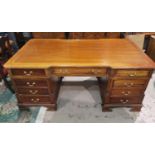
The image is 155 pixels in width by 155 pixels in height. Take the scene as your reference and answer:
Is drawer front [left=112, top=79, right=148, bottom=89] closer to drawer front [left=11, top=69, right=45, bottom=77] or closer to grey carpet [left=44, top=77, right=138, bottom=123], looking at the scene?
grey carpet [left=44, top=77, right=138, bottom=123]

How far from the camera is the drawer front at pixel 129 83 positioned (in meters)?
1.69

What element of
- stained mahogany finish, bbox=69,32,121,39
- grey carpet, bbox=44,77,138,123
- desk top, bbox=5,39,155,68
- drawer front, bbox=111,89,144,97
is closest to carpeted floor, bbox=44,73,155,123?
grey carpet, bbox=44,77,138,123

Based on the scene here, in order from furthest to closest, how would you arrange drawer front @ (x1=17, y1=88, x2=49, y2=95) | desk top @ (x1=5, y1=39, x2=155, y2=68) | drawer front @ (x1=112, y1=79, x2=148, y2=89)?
drawer front @ (x1=17, y1=88, x2=49, y2=95), drawer front @ (x1=112, y1=79, x2=148, y2=89), desk top @ (x1=5, y1=39, x2=155, y2=68)

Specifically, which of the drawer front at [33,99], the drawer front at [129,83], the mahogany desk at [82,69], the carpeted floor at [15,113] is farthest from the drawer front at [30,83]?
the drawer front at [129,83]

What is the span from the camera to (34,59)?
1.67 metres

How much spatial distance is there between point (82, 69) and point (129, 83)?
0.60 metres

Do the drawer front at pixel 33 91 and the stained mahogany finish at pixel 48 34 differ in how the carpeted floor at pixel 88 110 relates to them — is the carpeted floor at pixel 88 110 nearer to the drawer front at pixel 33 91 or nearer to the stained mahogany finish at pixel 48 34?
the drawer front at pixel 33 91

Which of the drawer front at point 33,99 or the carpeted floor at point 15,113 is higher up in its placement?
the drawer front at point 33,99

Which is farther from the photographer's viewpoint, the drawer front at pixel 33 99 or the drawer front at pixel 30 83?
the drawer front at pixel 33 99

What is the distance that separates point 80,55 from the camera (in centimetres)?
176

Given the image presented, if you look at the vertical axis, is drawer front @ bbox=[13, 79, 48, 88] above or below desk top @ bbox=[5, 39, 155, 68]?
below

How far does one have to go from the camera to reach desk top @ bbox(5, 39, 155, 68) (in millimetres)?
1572

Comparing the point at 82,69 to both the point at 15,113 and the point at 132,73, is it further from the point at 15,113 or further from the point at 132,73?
the point at 15,113
